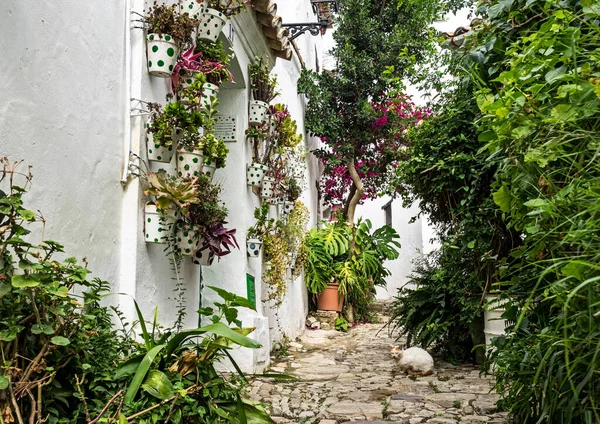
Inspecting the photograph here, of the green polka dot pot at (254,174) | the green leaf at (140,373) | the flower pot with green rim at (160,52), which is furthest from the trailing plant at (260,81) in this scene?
the green leaf at (140,373)

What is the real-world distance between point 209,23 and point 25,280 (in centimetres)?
253

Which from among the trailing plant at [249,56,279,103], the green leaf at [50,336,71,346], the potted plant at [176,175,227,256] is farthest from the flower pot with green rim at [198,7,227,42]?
the green leaf at [50,336,71,346]

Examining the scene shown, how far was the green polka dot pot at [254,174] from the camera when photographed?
5484 mm

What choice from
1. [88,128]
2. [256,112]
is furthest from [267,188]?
[88,128]

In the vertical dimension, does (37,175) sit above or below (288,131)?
below

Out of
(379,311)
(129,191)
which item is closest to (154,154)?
(129,191)

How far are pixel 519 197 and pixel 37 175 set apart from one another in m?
2.02

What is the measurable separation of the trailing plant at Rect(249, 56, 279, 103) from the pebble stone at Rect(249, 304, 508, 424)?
2856mm

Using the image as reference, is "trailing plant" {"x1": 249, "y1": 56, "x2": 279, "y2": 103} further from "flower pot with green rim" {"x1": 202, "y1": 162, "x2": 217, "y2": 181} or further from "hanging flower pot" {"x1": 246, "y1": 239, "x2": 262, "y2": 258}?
"flower pot with green rim" {"x1": 202, "y1": 162, "x2": 217, "y2": 181}

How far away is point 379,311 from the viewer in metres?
11.0

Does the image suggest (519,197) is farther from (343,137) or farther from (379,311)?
(379,311)

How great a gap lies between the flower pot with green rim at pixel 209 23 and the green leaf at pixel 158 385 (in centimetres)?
242

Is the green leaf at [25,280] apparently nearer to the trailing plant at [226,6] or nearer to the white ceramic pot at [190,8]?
the white ceramic pot at [190,8]

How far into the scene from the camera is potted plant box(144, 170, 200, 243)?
128 inches
